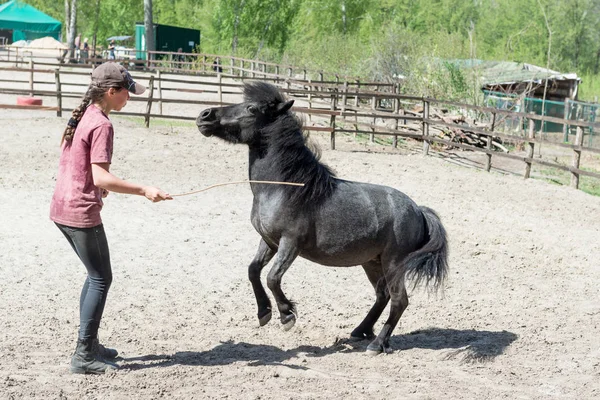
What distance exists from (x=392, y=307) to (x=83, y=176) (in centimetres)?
244

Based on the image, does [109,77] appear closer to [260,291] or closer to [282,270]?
[282,270]

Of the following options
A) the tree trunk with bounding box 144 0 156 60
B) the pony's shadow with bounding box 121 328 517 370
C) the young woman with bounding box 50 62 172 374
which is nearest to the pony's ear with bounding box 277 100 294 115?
the young woman with bounding box 50 62 172 374

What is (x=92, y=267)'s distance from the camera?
448cm

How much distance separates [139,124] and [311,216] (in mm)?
12929

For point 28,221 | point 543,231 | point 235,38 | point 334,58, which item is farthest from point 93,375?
point 235,38

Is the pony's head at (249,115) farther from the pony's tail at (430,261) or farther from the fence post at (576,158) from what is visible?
the fence post at (576,158)

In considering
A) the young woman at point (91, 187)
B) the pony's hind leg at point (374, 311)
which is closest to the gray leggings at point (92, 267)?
the young woman at point (91, 187)

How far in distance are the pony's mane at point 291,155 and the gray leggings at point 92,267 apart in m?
1.39

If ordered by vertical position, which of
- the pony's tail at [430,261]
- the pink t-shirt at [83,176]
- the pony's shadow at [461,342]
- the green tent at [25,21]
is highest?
the green tent at [25,21]

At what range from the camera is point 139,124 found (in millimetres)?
17578

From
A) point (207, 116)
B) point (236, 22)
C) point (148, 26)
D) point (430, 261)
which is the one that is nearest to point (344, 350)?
point (430, 261)

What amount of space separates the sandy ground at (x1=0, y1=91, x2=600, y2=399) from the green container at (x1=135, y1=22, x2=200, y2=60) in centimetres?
3977

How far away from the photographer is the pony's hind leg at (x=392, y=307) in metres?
5.48

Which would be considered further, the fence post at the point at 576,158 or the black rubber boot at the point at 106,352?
the fence post at the point at 576,158
